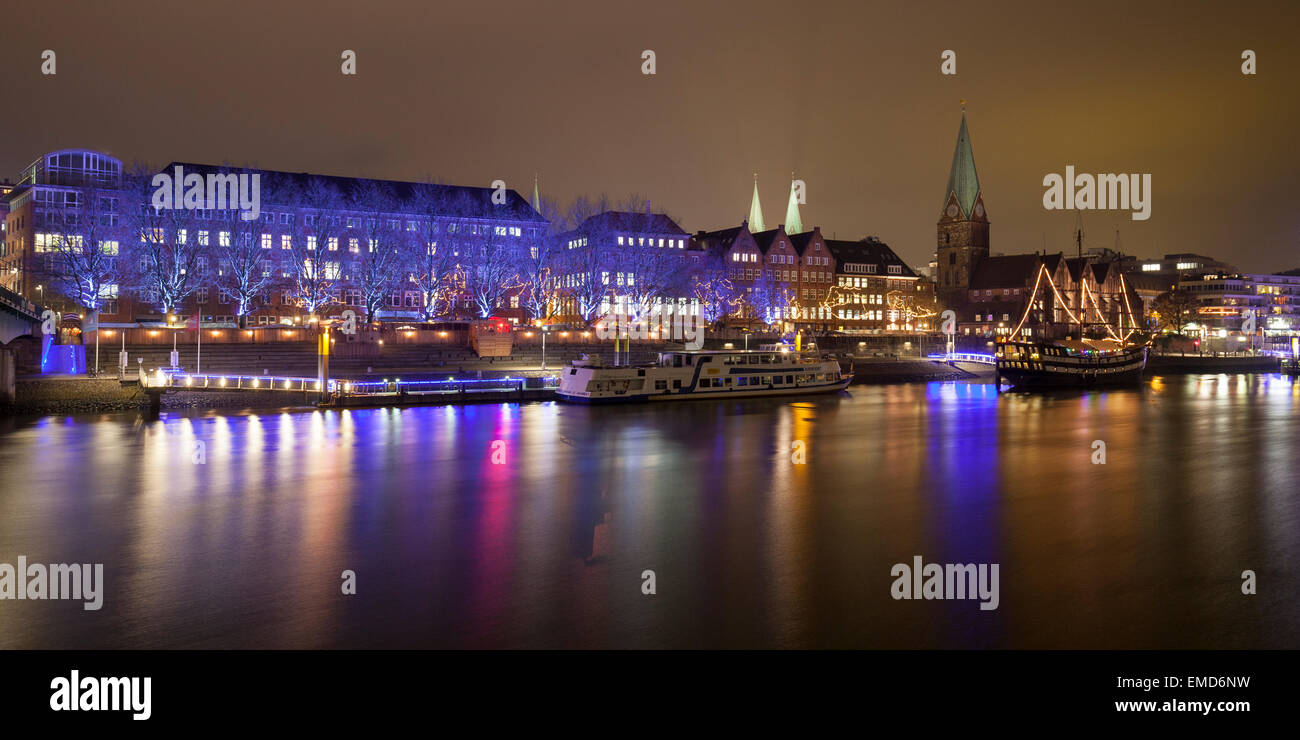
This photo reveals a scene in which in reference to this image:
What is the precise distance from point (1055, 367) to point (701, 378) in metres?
34.2

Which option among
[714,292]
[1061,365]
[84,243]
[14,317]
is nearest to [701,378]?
[1061,365]

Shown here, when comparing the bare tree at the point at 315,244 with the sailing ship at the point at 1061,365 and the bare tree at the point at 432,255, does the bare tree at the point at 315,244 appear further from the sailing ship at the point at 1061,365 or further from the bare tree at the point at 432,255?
the sailing ship at the point at 1061,365

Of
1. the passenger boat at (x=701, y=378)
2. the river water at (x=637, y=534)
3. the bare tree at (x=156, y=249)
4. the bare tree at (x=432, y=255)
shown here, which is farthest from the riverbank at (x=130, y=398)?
the bare tree at (x=432, y=255)

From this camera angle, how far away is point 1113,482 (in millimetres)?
26062

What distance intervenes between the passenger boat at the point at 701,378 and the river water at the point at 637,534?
13.2 metres

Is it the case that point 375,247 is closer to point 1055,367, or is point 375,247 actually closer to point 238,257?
point 238,257

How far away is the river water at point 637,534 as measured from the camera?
12.8 m

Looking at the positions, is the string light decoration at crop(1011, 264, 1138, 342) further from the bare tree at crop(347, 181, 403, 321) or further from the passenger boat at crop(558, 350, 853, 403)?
the bare tree at crop(347, 181, 403, 321)

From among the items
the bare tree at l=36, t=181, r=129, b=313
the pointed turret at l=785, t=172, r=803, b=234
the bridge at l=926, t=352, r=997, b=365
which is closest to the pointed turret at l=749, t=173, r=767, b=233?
the pointed turret at l=785, t=172, r=803, b=234

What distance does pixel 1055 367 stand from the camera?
7200 centimetres

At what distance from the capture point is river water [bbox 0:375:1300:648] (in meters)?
12.8
